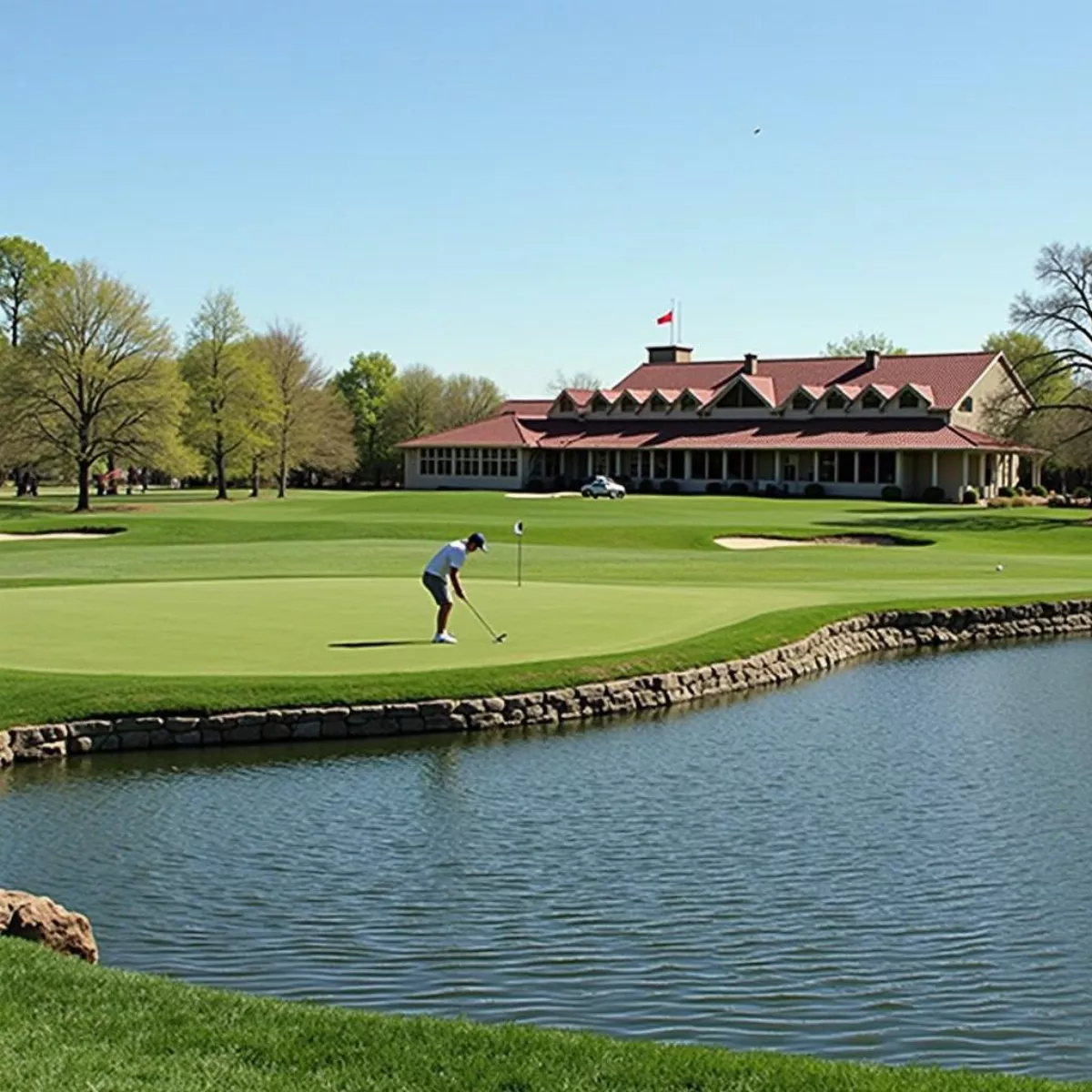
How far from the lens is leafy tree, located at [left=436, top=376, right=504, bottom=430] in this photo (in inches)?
5315

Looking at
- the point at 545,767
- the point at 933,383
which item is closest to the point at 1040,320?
the point at 933,383

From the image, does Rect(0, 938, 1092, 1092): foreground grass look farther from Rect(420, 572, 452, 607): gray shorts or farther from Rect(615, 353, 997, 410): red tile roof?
Rect(615, 353, 997, 410): red tile roof

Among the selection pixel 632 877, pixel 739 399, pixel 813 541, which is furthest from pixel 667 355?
pixel 632 877

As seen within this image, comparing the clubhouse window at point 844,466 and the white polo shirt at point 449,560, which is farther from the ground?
the clubhouse window at point 844,466

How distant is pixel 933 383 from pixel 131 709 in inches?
3048

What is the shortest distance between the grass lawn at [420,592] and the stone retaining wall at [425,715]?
0.22 metres

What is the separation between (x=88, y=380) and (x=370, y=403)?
215ft

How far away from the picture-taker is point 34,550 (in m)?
48.7

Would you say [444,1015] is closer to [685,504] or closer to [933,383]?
[685,504]

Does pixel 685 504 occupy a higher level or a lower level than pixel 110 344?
lower

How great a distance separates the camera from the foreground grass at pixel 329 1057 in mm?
7719

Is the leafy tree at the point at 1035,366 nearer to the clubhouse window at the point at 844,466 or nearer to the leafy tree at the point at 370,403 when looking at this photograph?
the clubhouse window at the point at 844,466

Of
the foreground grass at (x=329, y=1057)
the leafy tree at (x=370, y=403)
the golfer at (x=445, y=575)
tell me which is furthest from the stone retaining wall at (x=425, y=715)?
the leafy tree at (x=370, y=403)

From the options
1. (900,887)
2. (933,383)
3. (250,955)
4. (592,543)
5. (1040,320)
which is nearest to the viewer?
(250,955)
